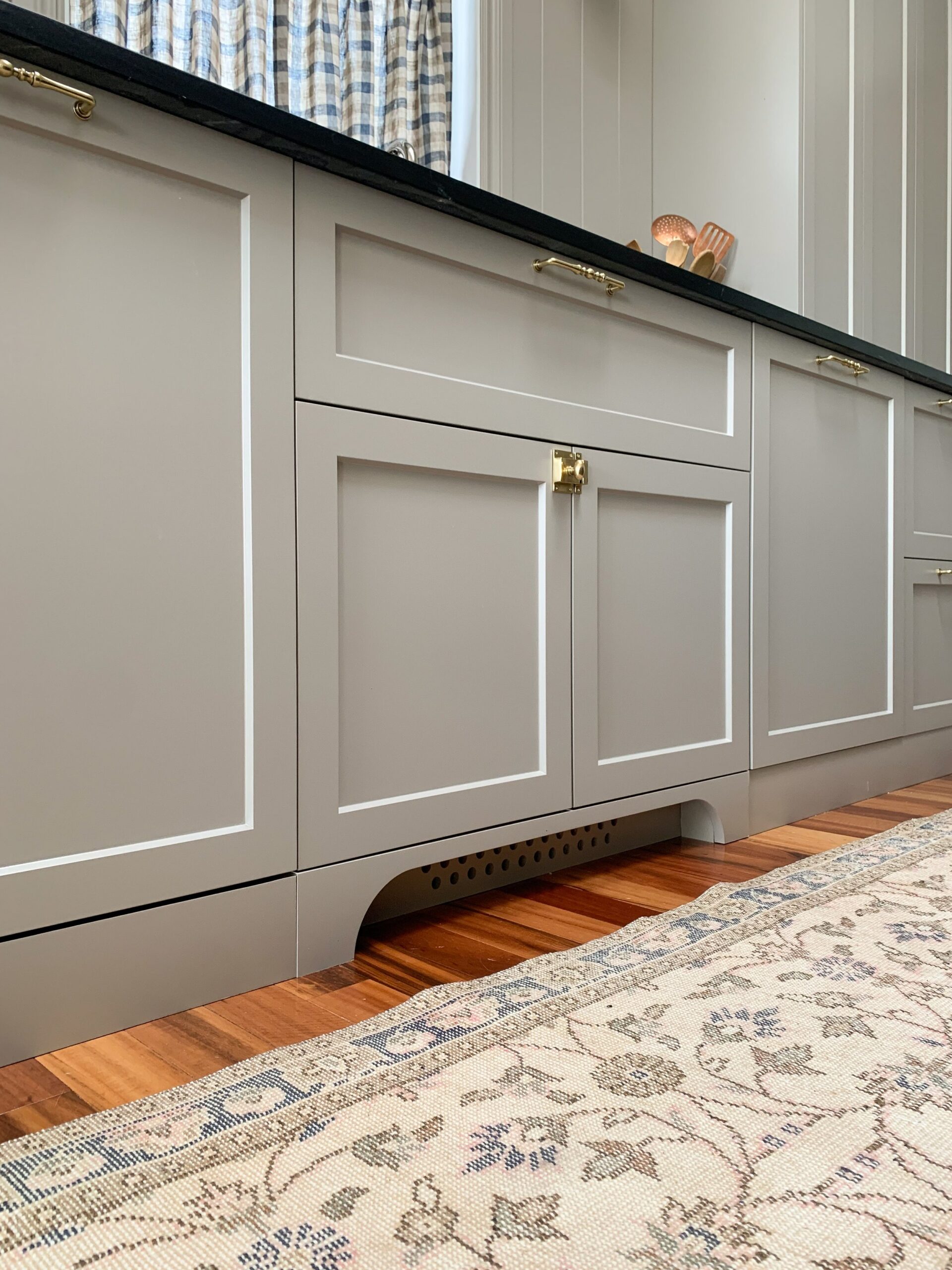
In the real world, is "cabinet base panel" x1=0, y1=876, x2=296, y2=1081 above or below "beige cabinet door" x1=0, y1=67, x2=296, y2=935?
below

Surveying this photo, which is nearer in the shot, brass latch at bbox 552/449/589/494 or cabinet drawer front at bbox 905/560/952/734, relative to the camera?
brass latch at bbox 552/449/589/494

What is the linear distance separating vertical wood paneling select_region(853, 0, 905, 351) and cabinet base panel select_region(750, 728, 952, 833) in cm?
122

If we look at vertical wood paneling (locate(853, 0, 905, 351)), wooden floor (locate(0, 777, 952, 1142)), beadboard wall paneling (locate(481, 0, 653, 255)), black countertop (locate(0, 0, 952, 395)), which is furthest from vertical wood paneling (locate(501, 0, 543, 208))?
wooden floor (locate(0, 777, 952, 1142))

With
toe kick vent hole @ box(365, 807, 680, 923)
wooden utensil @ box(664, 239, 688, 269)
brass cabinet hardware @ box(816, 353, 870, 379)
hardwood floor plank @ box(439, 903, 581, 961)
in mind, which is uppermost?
wooden utensil @ box(664, 239, 688, 269)

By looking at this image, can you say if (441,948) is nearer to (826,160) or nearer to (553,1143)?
(553,1143)

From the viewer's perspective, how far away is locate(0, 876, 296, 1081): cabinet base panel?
0.94 metres

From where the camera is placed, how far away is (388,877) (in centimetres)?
124

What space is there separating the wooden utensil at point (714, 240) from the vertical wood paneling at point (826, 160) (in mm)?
199

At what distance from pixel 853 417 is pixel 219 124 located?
1.58 metres

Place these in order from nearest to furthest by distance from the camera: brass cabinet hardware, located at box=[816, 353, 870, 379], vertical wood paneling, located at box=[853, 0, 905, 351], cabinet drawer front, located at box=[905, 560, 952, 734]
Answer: brass cabinet hardware, located at box=[816, 353, 870, 379] → cabinet drawer front, located at box=[905, 560, 952, 734] → vertical wood paneling, located at box=[853, 0, 905, 351]

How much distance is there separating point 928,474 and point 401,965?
1942 millimetres

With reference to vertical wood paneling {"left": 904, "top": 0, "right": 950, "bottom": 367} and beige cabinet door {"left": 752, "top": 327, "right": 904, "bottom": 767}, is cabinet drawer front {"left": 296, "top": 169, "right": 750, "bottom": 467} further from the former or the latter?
vertical wood paneling {"left": 904, "top": 0, "right": 950, "bottom": 367}

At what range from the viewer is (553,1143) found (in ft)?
2.51

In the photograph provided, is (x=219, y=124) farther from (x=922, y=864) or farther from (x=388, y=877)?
(x=922, y=864)
